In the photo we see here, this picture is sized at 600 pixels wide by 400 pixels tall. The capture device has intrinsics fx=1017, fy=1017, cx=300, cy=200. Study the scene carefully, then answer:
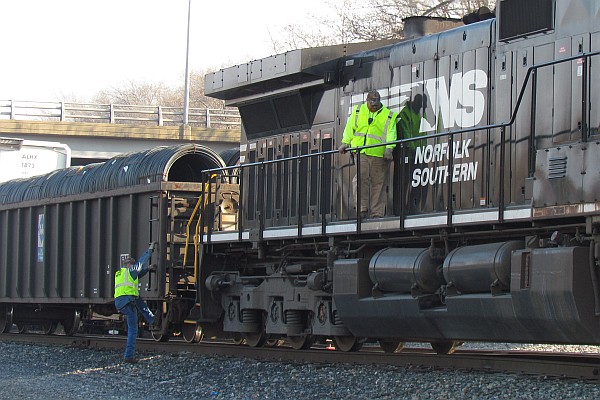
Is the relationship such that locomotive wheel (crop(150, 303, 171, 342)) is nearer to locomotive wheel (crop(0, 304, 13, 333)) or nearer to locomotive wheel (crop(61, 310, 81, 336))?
locomotive wheel (crop(61, 310, 81, 336))

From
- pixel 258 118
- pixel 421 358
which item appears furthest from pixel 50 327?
pixel 421 358

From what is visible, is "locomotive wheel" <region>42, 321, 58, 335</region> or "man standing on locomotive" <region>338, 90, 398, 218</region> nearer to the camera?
"man standing on locomotive" <region>338, 90, 398, 218</region>

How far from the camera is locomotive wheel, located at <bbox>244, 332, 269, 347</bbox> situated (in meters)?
14.0

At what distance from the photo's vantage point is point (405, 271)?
10.5 meters

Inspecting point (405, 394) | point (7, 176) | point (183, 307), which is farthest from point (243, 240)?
point (7, 176)

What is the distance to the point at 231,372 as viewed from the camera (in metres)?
12.0

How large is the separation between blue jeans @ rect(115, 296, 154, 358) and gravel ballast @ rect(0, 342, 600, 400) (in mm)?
260

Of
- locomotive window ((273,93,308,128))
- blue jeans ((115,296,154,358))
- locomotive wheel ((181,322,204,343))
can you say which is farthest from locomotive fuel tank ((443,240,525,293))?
locomotive wheel ((181,322,204,343))

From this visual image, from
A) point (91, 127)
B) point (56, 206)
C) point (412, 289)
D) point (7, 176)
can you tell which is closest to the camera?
point (412, 289)

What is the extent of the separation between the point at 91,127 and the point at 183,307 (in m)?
26.0

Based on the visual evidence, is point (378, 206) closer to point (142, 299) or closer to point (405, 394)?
point (405, 394)

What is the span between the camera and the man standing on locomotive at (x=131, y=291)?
564 inches

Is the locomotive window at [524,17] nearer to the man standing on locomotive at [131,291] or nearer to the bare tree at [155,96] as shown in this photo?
the man standing on locomotive at [131,291]

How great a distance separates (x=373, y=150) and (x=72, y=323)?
915 cm
